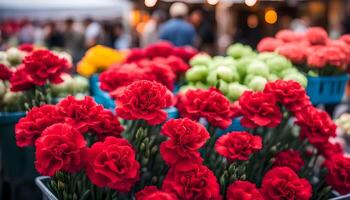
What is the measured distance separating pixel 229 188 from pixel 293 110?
39cm

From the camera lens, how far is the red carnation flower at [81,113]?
4.23 ft

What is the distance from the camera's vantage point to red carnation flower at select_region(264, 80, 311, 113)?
4.92ft

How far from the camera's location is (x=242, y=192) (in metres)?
1.26

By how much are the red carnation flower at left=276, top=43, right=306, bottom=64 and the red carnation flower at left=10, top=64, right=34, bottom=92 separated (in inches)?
45.0

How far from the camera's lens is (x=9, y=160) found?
1.88 metres

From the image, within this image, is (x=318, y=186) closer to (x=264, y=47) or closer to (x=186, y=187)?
(x=186, y=187)

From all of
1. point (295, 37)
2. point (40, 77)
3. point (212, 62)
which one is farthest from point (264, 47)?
point (40, 77)

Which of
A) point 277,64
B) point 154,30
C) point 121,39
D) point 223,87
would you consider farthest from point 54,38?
point 223,87

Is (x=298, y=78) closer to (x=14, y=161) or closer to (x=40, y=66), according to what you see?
(x=40, y=66)

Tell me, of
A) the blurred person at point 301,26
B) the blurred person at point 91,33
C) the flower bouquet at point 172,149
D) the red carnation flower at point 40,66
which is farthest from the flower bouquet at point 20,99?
the blurred person at point 91,33

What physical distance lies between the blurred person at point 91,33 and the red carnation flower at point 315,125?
8451 mm

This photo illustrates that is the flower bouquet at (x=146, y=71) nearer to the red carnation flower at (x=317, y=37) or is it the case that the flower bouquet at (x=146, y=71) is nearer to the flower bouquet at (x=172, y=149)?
the flower bouquet at (x=172, y=149)

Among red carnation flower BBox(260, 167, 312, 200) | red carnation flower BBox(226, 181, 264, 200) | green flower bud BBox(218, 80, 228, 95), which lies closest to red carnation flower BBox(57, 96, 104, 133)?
red carnation flower BBox(226, 181, 264, 200)

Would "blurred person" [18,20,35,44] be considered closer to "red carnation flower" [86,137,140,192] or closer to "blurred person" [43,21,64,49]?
"blurred person" [43,21,64,49]
